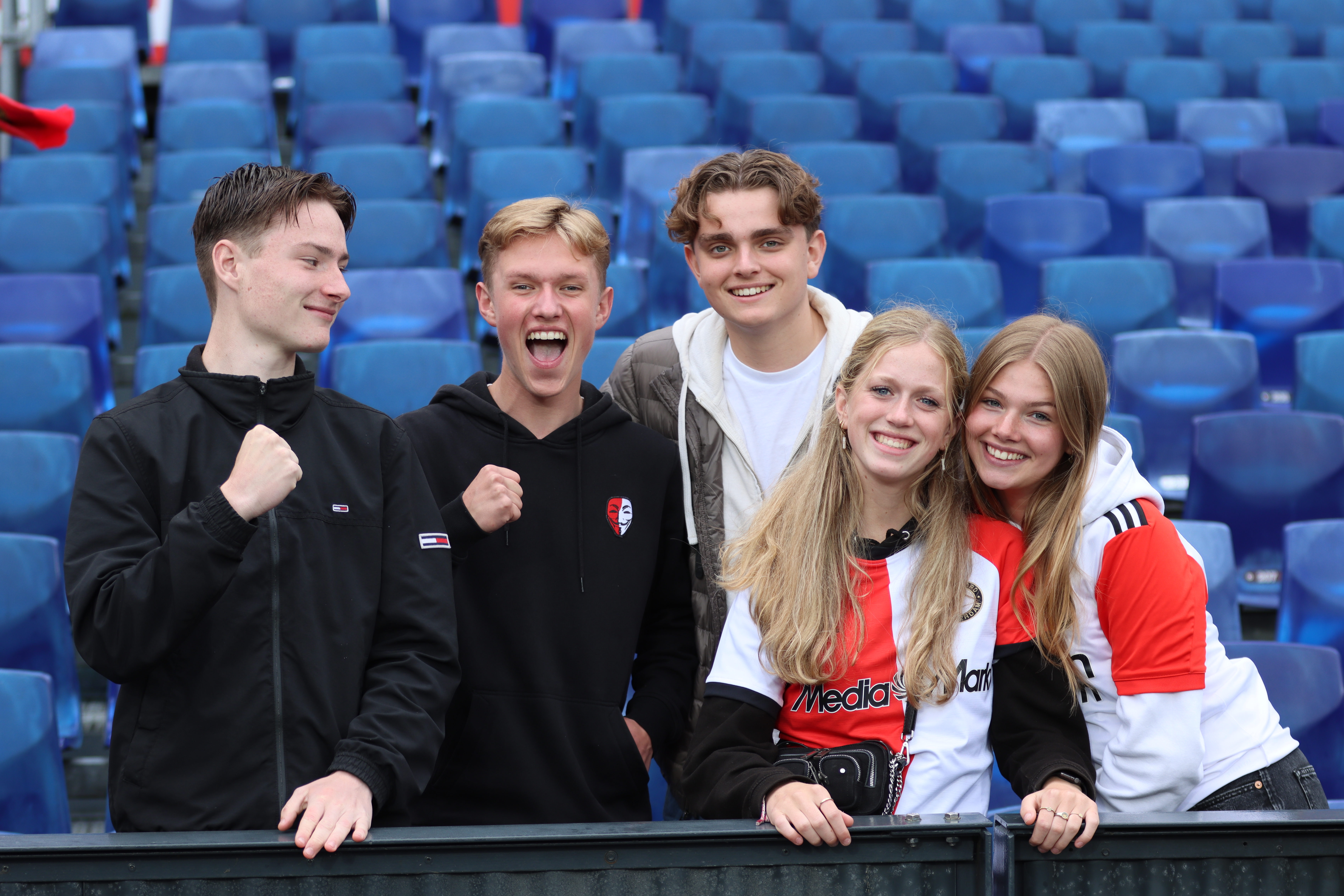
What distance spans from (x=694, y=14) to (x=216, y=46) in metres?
2.24

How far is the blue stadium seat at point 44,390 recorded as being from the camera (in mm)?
3100

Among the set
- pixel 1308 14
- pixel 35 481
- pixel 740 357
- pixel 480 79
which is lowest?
pixel 35 481

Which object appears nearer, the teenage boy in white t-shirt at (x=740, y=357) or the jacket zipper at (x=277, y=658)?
the jacket zipper at (x=277, y=658)

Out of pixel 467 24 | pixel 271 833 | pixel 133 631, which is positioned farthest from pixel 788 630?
pixel 467 24

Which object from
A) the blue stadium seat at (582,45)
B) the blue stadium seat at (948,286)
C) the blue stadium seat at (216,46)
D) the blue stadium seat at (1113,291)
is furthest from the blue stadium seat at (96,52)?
the blue stadium seat at (1113,291)

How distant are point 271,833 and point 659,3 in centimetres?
586

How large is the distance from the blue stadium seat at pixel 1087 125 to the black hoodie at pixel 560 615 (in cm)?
386

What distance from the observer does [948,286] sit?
12.1ft

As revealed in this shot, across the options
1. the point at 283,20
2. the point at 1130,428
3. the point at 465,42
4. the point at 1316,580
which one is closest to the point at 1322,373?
the point at 1130,428

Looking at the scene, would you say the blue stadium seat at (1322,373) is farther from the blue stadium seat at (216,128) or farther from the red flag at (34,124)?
the blue stadium seat at (216,128)

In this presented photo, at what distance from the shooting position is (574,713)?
1.69 metres

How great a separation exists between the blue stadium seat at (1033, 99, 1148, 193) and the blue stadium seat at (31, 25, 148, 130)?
152 inches

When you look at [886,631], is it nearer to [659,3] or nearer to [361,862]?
[361,862]

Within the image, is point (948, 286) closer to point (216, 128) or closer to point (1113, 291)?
point (1113, 291)
